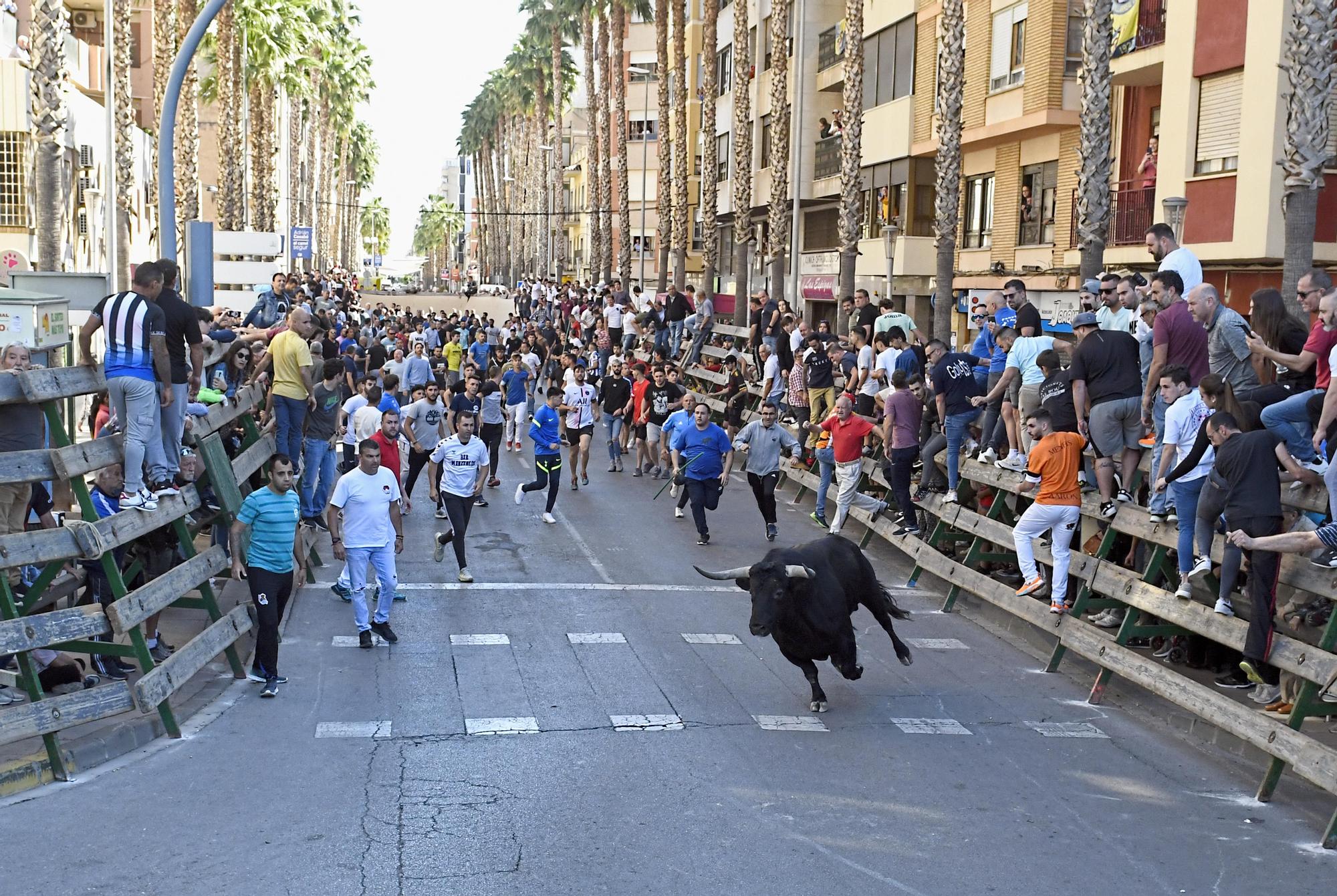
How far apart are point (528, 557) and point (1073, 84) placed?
57.4ft

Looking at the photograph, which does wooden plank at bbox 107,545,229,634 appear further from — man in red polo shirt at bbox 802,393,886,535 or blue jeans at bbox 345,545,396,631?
man in red polo shirt at bbox 802,393,886,535

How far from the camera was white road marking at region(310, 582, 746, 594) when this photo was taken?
15969mm

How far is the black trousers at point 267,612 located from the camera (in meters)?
11.9

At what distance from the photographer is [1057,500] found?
43.9 ft

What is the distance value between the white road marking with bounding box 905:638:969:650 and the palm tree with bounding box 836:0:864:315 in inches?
698

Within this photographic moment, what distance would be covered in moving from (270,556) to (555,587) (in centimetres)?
465

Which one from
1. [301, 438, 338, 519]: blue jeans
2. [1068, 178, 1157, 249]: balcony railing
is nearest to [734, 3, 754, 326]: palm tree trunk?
[1068, 178, 1157, 249]: balcony railing

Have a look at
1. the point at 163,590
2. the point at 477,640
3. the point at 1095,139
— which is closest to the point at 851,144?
the point at 1095,139

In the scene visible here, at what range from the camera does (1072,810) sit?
9.30 m

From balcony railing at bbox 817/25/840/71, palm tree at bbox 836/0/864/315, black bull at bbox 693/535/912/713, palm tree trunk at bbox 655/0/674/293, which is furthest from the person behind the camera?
palm tree trunk at bbox 655/0/674/293

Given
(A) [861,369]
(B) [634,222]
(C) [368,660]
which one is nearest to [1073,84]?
(A) [861,369]

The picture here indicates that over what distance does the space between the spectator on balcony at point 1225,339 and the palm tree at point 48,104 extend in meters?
20.2

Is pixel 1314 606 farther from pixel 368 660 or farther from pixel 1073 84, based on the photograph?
pixel 1073 84

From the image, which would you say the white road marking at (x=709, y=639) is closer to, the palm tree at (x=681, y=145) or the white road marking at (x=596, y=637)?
the white road marking at (x=596, y=637)
